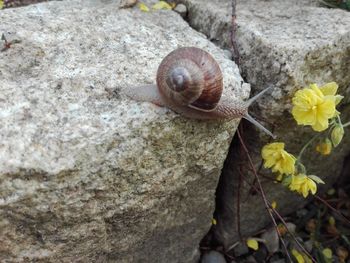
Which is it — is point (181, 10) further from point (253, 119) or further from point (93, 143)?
point (93, 143)

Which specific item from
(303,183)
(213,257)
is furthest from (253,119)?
(213,257)

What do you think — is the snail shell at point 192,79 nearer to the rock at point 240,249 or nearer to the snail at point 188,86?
the snail at point 188,86

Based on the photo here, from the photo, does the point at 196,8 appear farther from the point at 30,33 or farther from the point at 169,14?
the point at 30,33

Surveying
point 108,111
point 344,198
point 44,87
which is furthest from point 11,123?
point 344,198

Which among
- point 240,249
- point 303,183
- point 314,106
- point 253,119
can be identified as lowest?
point 240,249

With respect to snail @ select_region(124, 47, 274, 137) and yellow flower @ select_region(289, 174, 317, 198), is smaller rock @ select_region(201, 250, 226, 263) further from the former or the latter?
snail @ select_region(124, 47, 274, 137)

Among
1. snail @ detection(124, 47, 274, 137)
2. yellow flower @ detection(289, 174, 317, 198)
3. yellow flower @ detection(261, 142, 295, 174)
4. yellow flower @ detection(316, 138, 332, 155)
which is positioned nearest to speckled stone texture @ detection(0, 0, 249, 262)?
snail @ detection(124, 47, 274, 137)
